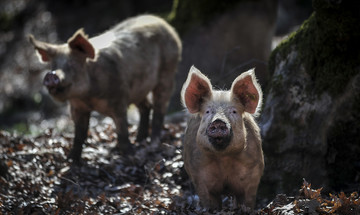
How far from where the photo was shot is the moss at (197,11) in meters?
13.5

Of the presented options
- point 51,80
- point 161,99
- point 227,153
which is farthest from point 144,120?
point 227,153

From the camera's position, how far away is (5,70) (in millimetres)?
22141

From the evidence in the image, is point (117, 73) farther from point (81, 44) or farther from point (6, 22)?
point (6, 22)

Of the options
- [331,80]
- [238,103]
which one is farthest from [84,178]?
[331,80]

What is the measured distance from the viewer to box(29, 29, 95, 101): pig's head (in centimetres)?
927

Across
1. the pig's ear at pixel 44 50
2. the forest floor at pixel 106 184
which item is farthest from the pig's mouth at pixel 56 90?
the forest floor at pixel 106 184

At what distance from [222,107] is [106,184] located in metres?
3.15

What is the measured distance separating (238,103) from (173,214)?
1610mm

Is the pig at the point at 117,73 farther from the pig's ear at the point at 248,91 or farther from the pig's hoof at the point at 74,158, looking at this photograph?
the pig's ear at the point at 248,91

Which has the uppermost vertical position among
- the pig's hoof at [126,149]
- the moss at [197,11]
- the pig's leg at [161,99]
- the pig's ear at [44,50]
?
the moss at [197,11]

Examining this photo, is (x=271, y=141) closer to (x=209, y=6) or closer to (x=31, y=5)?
(x=209, y=6)

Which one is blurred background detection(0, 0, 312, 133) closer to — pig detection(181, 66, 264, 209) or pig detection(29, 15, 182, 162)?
pig detection(29, 15, 182, 162)

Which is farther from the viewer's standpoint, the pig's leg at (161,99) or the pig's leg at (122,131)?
the pig's leg at (161,99)

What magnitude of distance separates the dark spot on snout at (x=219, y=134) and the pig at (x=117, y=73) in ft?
12.4
